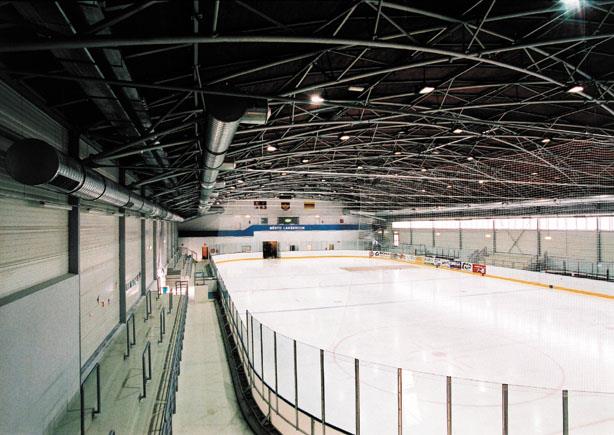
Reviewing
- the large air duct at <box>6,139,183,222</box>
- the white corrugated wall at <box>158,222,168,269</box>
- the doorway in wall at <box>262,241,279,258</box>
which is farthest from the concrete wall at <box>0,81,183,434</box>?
the doorway in wall at <box>262,241,279,258</box>

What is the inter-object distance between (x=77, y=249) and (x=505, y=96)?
1309 centimetres

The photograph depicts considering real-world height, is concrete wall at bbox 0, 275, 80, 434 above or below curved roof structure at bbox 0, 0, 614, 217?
below

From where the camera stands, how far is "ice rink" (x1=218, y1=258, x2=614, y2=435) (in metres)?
6.37

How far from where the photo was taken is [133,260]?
15.2 metres

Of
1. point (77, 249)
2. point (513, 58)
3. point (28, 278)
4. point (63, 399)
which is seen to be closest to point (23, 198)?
point (28, 278)

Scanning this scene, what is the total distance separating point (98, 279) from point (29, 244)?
4.15 meters

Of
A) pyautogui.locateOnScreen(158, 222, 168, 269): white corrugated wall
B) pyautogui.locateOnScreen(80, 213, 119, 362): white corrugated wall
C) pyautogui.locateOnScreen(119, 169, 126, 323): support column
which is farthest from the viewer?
pyautogui.locateOnScreen(158, 222, 168, 269): white corrugated wall

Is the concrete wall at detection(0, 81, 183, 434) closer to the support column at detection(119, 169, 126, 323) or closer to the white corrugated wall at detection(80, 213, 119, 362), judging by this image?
the white corrugated wall at detection(80, 213, 119, 362)

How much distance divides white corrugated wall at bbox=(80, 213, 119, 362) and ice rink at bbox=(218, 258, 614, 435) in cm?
416

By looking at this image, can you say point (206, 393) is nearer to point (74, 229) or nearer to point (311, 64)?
point (74, 229)

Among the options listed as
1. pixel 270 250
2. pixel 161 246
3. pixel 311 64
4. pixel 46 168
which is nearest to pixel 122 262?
pixel 46 168

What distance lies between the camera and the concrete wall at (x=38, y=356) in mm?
4945

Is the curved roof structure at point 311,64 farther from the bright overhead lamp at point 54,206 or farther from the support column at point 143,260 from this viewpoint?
the support column at point 143,260

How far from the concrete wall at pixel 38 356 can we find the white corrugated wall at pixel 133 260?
6450mm
